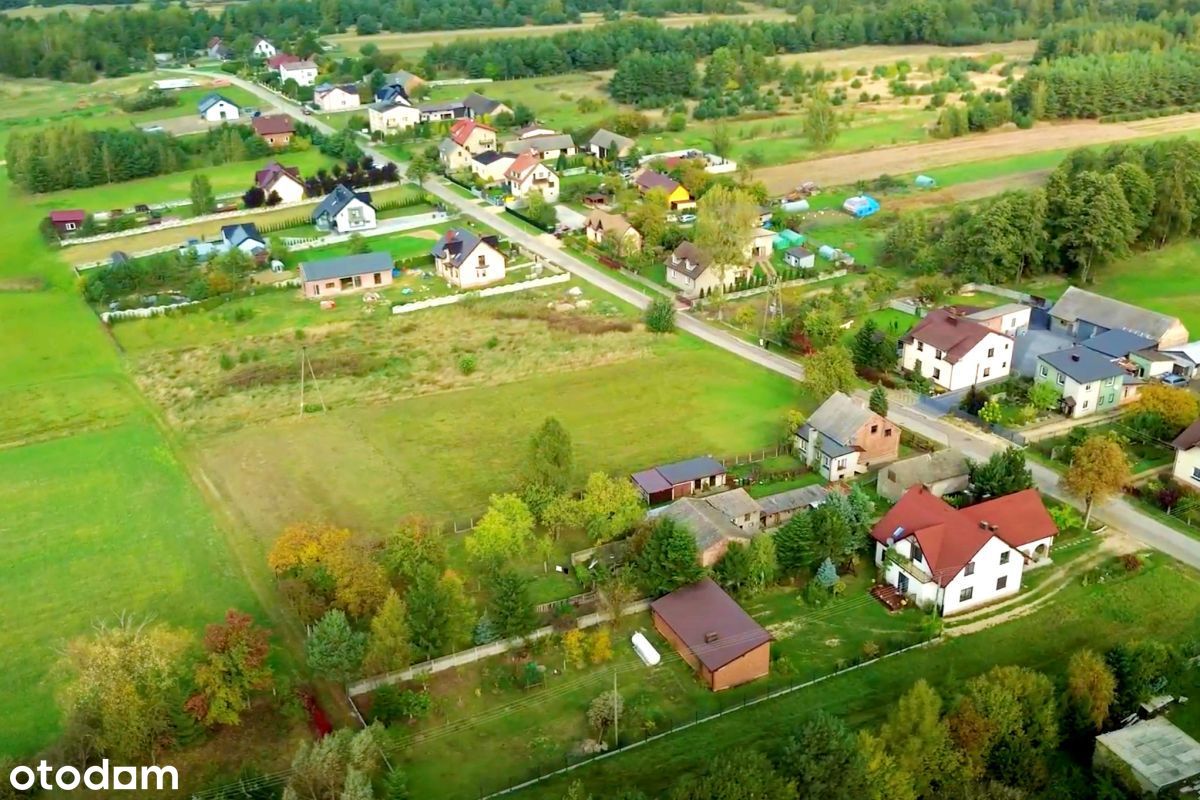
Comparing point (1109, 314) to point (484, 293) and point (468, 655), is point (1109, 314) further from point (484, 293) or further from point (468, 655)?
point (468, 655)

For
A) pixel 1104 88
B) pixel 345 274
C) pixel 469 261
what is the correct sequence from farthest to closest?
pixel 1104 88, pixel 469 261, pixel 345 274

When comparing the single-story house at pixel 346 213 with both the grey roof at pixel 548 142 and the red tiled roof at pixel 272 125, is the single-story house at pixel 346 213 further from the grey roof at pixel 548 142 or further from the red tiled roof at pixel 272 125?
the red tiled roof at pixel 272 125

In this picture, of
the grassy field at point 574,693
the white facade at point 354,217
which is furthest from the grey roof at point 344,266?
the grassy field at point 574,693

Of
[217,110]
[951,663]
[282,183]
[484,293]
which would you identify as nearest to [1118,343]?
[951,663]

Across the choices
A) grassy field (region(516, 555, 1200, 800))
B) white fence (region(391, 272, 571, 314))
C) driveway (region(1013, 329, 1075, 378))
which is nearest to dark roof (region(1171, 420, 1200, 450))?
grassy field (region(516, 555, 1200, 800))

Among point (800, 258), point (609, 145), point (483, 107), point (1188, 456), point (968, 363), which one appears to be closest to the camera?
point (1188, 456)

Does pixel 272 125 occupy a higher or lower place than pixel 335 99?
lower
